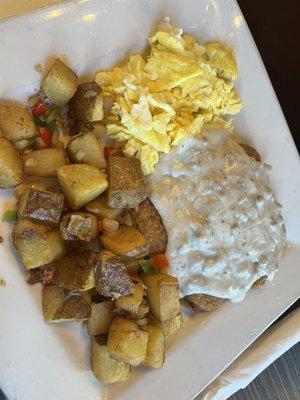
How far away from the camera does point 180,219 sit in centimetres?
199

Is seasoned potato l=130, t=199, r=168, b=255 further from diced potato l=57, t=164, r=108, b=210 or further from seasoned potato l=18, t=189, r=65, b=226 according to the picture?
seasoned potato l=18, t=189, r=65, b=226

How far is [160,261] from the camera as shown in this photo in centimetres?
198

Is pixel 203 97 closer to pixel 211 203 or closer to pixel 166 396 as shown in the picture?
pixel 211 203

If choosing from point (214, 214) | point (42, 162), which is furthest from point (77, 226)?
point (214, 214)

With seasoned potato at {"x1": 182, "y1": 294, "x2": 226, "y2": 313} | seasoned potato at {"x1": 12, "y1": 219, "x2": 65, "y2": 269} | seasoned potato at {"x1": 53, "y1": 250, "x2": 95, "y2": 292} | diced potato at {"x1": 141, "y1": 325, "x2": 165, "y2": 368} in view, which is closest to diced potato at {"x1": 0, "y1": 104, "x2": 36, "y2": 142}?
seasoned potato at {"x1": 12, "y1": 219, "x2": 65, "y2": 269}

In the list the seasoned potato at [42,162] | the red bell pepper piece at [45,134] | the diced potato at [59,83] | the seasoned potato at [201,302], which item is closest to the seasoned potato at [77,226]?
the seasoned potato at [42,162]

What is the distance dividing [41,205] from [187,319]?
2.53ft

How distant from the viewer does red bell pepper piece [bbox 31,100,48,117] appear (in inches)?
71.8

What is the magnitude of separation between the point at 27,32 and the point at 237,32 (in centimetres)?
83

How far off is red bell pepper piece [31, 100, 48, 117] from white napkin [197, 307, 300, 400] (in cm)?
119

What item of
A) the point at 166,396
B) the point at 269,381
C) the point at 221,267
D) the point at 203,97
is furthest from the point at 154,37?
the point at 269,381

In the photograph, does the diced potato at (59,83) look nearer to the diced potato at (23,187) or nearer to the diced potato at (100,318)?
the diced potato at (23,187)

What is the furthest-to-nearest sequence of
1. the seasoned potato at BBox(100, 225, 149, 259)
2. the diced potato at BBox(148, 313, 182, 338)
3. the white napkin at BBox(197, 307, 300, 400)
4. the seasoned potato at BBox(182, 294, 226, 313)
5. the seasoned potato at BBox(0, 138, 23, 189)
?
the white napkin at BBox(197, 307, 300, 400) → the seasoned potato at BBox(182, 294, 226, 313) → the diced potato at BBox(148, 313, 182, 338) → the seasoned potato at BBox(100, 225, 149, 259) → the seasoned potato at BBox(0, 138, 23, 189)

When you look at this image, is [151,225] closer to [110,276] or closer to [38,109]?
[110,276]
